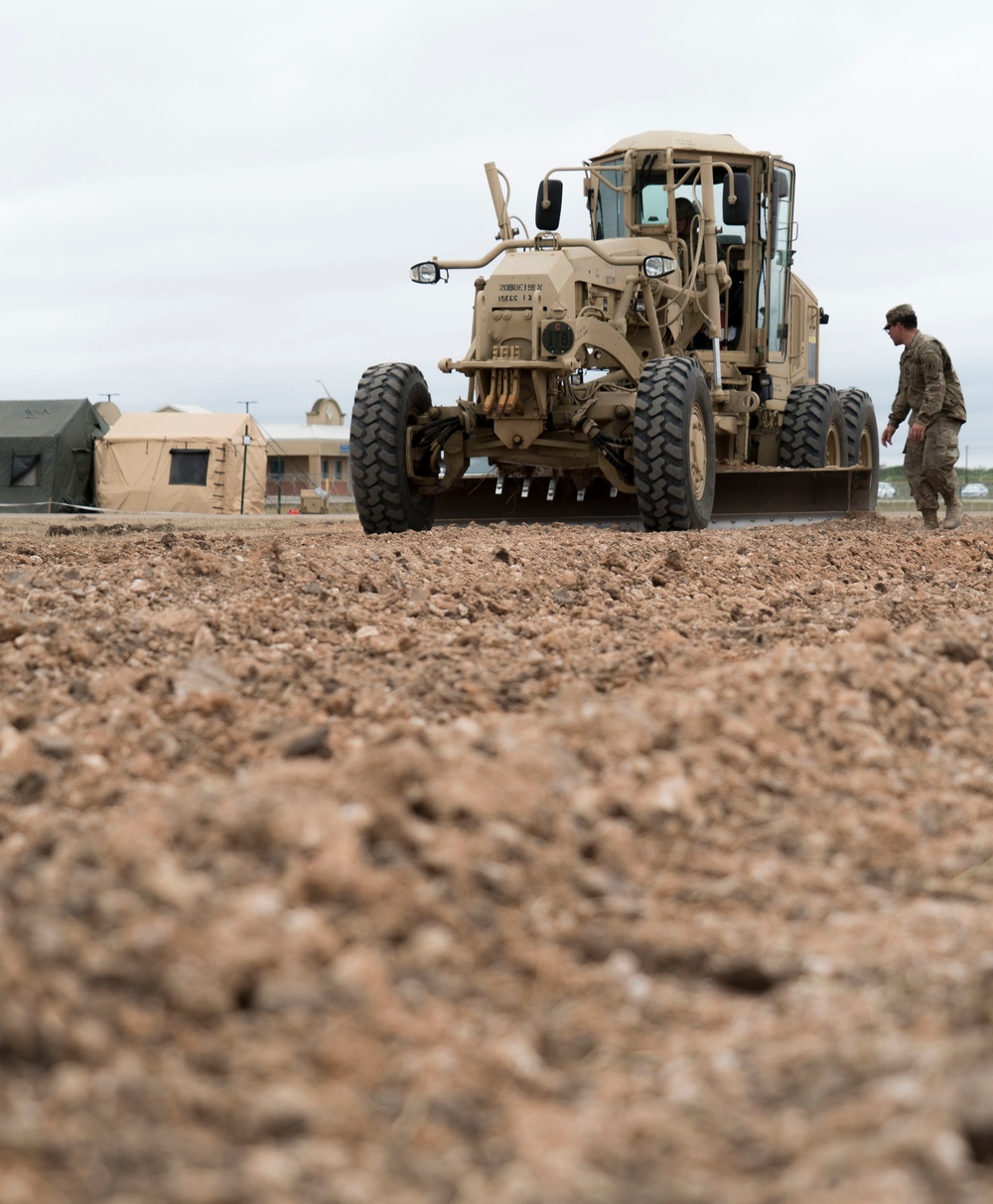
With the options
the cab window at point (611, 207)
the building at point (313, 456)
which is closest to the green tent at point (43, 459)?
the cab window at point (611, 207)

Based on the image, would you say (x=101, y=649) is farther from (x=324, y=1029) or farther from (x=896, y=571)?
(x=896, y=571)

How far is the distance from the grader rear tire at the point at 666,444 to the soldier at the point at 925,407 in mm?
2077

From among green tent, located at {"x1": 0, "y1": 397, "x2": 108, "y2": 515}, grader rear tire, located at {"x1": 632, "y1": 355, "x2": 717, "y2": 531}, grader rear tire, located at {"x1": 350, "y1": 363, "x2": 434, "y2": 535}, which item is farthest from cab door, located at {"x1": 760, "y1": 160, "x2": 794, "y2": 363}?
green tent, located at {"x1": 0, "y1": 397, "x2": 108, "y2": 515}

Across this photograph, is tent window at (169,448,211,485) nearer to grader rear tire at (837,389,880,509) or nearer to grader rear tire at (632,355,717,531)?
grader rear tire at (837,389,880,509)

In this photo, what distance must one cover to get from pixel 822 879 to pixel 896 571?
497cm

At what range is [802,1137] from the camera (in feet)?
5.16

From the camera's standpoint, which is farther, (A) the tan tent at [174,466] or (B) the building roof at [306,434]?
(B) the building roof at [306,434]

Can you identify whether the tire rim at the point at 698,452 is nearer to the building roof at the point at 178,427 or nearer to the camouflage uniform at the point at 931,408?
the camouflage uniform at the point at 931,408

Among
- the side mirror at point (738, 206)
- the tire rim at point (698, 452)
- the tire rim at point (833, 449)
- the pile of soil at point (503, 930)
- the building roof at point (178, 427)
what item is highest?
the side mirror at point (738, 206)

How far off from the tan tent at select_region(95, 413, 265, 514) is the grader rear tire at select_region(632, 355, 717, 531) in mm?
14227

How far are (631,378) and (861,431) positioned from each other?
13.9 feet

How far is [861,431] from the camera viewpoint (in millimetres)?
13266

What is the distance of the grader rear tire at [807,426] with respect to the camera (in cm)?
1195

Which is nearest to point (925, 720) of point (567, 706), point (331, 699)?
point (567, 706)
